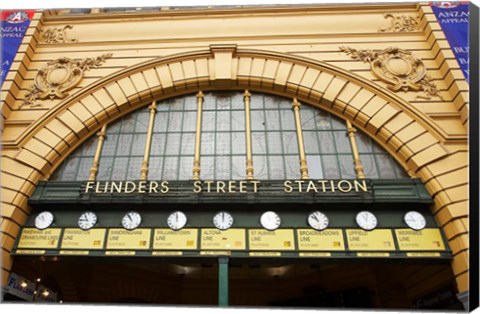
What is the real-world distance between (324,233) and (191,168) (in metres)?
5.12

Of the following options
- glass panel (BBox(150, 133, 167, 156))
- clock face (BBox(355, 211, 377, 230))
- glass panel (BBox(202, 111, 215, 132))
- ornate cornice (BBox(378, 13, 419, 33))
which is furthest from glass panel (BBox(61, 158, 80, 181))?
ornate cornice (BBox(378, 13, 419, 33))

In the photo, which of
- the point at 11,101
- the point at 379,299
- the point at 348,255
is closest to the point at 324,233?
the point at 348,255

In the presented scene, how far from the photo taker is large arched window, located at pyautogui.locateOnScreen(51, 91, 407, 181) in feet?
41.8

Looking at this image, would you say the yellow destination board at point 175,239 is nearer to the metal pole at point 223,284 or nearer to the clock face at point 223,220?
the clock face at point 223,220

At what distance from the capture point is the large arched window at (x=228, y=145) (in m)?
12.7

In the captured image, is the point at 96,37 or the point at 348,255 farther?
the point at 96,37

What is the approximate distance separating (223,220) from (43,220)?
596 centimetres

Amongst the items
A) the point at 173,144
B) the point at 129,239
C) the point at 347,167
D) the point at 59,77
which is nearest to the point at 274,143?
the point at 347,167

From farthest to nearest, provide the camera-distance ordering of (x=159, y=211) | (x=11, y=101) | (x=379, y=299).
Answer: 1. (x=379, y=299)
2. (x=11, y=101)
3. (x=159, y=211)

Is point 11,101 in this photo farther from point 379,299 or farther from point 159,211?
point 379,299

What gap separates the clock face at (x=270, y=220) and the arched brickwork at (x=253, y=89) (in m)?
4.94

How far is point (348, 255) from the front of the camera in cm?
1057

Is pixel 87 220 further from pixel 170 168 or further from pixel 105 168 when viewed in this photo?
pixel 170 168

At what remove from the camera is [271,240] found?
35.8 ft
